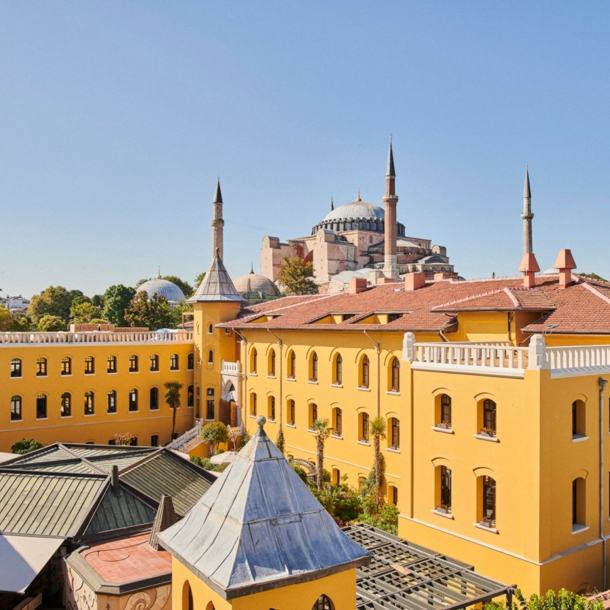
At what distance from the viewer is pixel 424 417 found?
16.4m

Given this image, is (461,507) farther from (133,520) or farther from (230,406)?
(230,406)

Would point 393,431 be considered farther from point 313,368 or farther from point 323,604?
point 323,604

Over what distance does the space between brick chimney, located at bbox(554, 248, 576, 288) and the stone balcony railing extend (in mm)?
23155

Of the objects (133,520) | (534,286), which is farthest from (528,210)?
A: (133,520)

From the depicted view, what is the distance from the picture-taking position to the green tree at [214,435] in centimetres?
3102

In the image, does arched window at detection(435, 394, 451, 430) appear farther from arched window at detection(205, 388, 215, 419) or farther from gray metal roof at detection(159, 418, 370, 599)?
arched window at detection(205, 388, 215, 419)

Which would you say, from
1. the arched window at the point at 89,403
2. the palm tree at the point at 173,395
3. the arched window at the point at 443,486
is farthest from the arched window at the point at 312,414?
the arched window at the point at 89,403

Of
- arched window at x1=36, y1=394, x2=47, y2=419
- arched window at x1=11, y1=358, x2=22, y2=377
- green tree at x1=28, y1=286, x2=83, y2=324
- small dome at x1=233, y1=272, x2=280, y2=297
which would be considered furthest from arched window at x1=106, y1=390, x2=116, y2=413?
green tree at x1=28, y1=286, x2=83, y2=324

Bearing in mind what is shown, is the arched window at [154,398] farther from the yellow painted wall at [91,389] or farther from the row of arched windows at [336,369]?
the row of arched windows at [336,369]

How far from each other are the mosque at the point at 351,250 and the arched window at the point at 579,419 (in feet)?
178

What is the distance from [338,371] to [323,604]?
2034 cm

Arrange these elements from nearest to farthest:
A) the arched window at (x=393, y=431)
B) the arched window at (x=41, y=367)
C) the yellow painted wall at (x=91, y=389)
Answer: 1. the arched window at (x=393, y=431)
2. the yellow painted wall at (x=91, y=389)
3. the arched window at (x=41, y=367)

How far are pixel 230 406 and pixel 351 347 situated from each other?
1184 cm

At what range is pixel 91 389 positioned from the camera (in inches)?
1353
